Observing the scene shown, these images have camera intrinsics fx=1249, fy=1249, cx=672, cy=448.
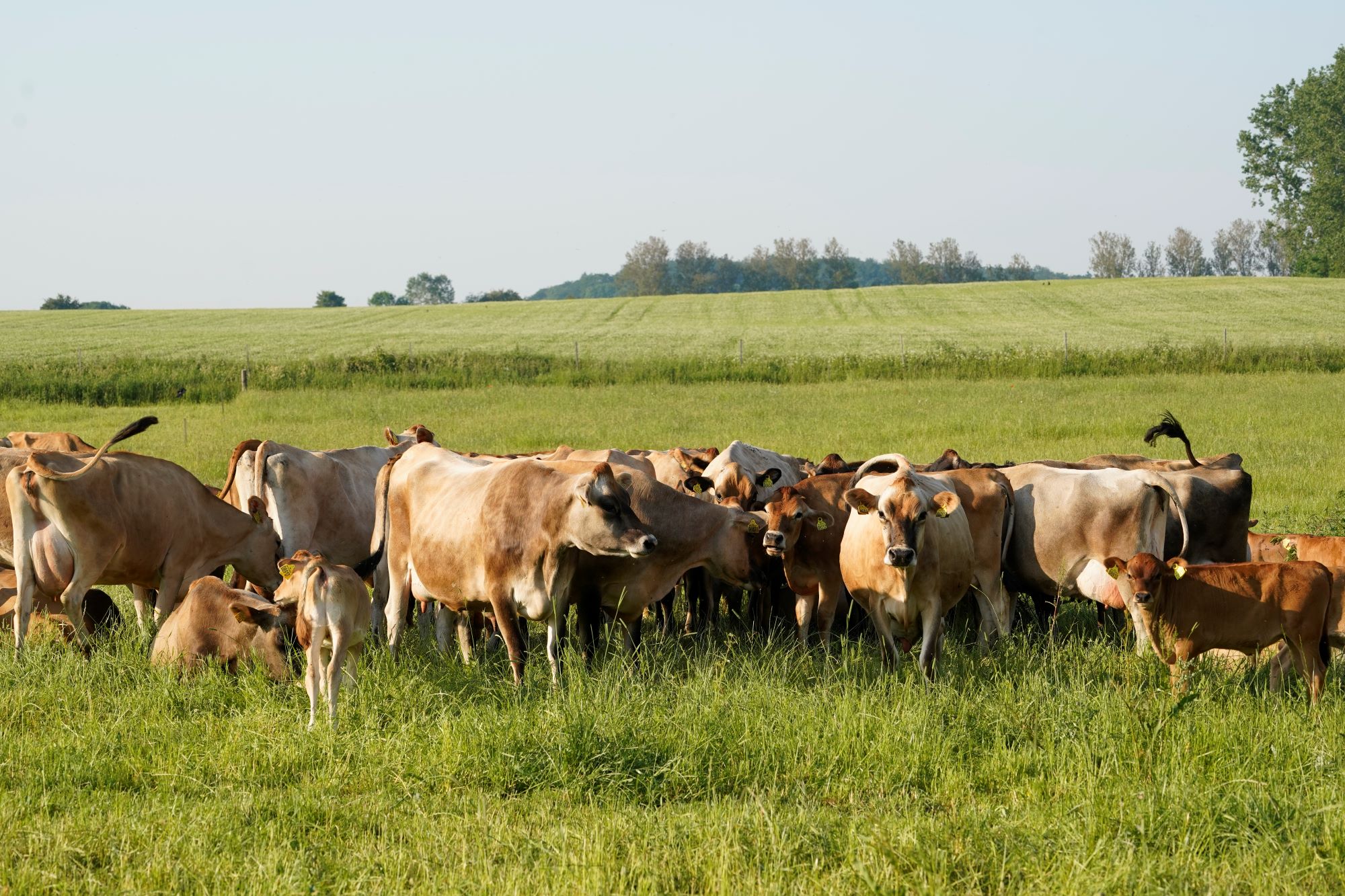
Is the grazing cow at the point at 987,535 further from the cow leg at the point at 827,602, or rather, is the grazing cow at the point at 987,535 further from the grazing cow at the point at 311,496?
the grazing cow at the point at 311,496

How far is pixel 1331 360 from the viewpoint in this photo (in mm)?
39219

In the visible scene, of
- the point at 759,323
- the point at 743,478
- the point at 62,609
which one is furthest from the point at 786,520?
the point at 759,323

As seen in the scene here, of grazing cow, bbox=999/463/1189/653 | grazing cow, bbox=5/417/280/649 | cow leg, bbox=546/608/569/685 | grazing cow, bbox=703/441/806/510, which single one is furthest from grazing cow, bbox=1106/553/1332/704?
grazing cow, bbox=5/417/280/649

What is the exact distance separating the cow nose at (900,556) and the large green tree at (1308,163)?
338ft

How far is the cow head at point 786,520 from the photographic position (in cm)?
901

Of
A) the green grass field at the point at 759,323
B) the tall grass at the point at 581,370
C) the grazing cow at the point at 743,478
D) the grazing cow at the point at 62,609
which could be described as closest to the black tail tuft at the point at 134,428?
the grazing cow at the point at 62,609

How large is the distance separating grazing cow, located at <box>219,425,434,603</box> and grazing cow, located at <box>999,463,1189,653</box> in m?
5.72

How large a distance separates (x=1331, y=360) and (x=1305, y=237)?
72.3m

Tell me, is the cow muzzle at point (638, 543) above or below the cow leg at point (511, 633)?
above

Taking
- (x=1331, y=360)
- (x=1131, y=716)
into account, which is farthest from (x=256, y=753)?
(x=1331, y=360)

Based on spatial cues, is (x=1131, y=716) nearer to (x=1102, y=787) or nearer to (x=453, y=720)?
(x=1102, y=787)

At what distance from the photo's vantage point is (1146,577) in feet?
26.9

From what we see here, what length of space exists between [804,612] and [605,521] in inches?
101

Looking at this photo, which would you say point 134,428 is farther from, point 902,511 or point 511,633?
point 902,511
